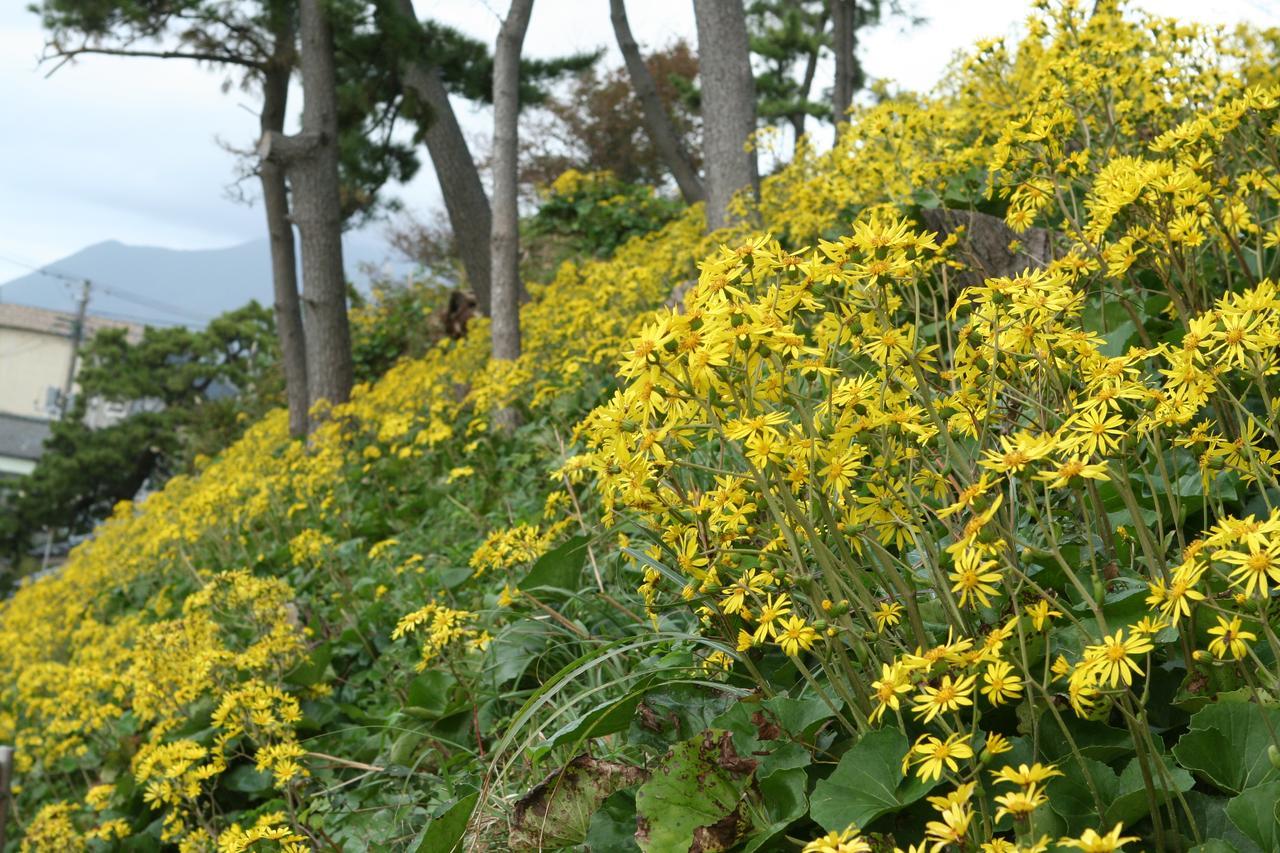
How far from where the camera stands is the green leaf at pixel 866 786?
1654mm

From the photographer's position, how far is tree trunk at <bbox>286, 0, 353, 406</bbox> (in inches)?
341

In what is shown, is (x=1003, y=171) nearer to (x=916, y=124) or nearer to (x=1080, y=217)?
(x=1080, y=217)

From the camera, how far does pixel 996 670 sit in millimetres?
1486

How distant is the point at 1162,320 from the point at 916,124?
1459 mm

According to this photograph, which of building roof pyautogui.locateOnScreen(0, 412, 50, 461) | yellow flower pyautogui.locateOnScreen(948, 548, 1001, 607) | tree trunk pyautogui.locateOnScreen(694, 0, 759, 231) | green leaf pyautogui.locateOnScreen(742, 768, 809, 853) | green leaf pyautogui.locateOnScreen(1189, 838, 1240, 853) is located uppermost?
tree trunk pyautogui.locateOnScreen(694, 0, 759, 231)

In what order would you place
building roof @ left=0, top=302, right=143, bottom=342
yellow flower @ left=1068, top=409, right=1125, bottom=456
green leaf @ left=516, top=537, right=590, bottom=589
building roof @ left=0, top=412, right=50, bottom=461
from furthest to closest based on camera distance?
building roof @ left=0, top=302, right=143, bottom=342, building roof @ left=0, top=412, right=50, bottom=461, green leaf @ left=516, top=537, right=590, bottom=589, yellow flower @ left=1068, top=409, right=1125, bottom=456

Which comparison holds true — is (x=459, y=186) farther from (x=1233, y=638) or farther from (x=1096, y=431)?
(x=1233, y=638)

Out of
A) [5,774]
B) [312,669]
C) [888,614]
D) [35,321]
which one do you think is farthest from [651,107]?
[35,321]

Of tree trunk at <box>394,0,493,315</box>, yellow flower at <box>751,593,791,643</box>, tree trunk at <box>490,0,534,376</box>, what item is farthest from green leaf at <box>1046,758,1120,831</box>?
tree trunk at <box>394,0,493,315</box>

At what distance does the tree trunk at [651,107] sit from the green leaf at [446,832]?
22.7 feet

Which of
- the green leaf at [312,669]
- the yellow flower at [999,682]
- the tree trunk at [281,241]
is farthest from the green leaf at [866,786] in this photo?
the tree trunk at [281,241]

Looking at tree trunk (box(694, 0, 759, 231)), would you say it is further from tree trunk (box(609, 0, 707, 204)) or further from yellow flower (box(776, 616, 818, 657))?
yellow flower (box(776, 616, 818, 657))

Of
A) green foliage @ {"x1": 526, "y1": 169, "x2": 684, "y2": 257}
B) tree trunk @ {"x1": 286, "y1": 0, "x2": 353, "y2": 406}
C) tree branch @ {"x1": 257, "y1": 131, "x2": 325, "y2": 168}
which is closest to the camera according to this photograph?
tree branch @ {"x1": 257, "y1": 131, "x2": 325, "y2": 168}

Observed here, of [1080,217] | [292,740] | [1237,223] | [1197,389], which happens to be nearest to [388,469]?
[292,740]
